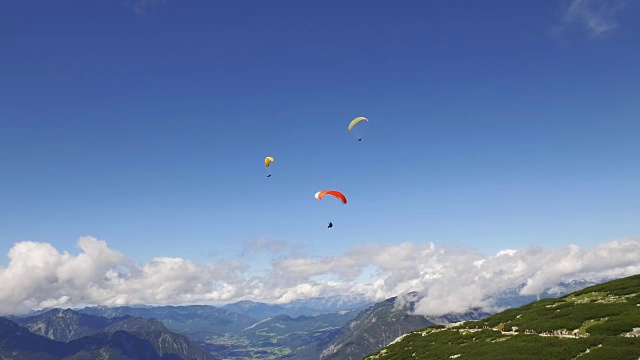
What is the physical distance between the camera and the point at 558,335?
149 ft

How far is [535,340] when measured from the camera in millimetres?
43281

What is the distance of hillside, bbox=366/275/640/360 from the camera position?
36.2 m

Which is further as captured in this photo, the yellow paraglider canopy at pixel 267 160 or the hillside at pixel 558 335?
the yellow paraglider canopy at pixel 267 160

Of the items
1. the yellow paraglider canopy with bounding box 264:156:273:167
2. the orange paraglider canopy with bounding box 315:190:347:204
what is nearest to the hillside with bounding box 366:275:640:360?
the orange paraglider canopy with bounding box 315:190:347:204

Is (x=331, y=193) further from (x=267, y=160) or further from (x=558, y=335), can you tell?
(x=558, y=335)

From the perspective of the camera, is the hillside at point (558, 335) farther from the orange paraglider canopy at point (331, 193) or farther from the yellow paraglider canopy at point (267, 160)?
the yellow paraglider canopy at point (267, 160)

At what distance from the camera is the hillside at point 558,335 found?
3616cm

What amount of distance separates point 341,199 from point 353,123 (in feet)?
56.1

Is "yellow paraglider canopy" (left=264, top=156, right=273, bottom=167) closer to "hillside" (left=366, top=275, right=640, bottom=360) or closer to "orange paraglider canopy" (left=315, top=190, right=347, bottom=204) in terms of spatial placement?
"orange paraglider canopy" (left=315, top=190, right=347, bottom=204)

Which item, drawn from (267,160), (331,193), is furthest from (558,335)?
(267,160)

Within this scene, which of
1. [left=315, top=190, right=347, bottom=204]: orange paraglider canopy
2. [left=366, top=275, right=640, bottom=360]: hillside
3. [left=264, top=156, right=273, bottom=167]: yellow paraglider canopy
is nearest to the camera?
[left=366, top=275, right=640, bottom=360]: hillside

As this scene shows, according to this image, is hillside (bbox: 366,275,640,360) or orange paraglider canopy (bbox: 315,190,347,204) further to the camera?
orange paraglider canopy (bbox: 315,190,347,204)

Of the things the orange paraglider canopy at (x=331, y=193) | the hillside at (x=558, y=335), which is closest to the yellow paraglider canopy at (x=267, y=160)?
the orange paraglider canopy at (x=331, y=193)

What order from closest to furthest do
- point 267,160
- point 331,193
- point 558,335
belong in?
1. point 558,335
2. point 331,193
3. point 267,160
